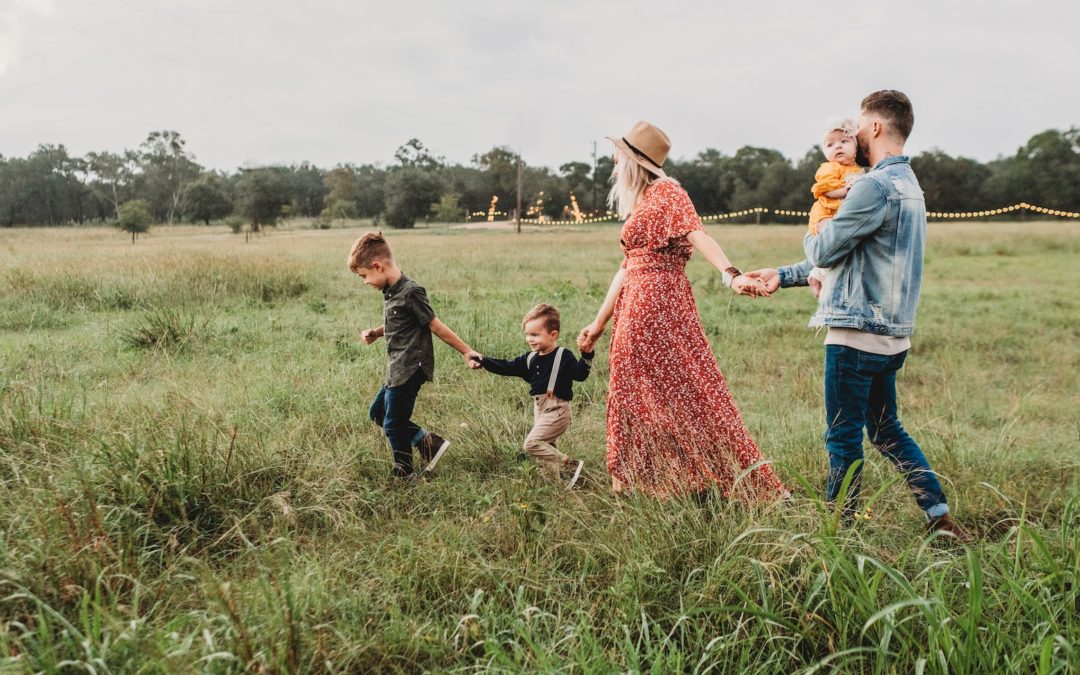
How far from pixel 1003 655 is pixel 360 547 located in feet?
8.38

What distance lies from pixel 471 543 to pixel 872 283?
2.20m

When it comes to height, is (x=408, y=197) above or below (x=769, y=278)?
above

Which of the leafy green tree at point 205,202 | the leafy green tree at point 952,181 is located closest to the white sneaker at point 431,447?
→ the leafy green tree at point 205,202

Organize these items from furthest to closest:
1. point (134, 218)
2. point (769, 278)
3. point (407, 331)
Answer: point (134, 218) < point (407, 331) < point (769, 278)

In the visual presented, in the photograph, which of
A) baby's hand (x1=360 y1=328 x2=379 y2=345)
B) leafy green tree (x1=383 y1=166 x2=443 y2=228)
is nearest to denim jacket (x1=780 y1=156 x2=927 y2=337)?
baby's hand (x1=360 y1=328 x2=379 y2=345)

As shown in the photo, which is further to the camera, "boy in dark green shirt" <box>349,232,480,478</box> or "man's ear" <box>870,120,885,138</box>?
"boy in dark green shirt" <box>349,232,480,478</box>

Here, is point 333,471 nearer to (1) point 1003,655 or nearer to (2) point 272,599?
(2) point 272,599

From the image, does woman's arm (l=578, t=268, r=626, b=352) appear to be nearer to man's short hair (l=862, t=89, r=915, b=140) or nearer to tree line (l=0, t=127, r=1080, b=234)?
man's short hair (l=862, t=89, r=915, b=140)

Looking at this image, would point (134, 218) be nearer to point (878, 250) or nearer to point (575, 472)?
point (575, 472)

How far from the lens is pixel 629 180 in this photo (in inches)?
144

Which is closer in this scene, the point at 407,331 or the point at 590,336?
the point at 590,336

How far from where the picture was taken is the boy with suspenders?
153 inches

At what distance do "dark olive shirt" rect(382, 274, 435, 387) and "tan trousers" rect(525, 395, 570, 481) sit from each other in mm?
748

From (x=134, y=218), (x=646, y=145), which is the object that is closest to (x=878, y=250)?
(x=646, y=145)
